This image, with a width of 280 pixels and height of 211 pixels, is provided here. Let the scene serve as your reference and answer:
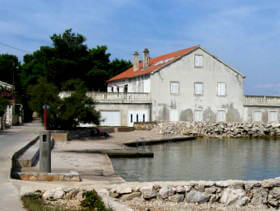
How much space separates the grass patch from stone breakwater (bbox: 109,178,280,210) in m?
1.57

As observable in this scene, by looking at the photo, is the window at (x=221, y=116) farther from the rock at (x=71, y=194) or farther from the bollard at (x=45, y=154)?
the rock at (x=71, y=194)

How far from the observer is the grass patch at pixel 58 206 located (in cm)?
839

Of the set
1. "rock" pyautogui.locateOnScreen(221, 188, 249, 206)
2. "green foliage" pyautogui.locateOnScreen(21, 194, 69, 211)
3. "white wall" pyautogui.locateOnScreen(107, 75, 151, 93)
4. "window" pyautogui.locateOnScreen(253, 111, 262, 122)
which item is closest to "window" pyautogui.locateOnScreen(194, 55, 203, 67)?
"white wall" pyautogui.locateOnScreen(107, 75, 151, 93)

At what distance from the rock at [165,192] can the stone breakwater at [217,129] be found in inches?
1117

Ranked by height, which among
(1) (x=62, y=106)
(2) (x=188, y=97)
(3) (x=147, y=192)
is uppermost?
(2) (x=188, y=97)

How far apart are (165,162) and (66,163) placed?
5699 mm

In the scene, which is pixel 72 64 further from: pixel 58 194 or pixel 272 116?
pixel 58 194

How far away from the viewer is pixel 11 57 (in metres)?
82.6

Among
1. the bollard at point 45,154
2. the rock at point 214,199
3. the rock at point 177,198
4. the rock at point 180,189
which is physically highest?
the bollard at point 45,154

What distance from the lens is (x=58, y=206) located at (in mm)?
8867

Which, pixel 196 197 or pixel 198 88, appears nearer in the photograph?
pixel 196 197

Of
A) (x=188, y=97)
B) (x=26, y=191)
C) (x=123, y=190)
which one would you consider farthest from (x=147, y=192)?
(x=188, y=97)

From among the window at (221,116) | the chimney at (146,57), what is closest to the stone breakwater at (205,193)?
the window at (221,116)

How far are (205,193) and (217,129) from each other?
32218 mm
